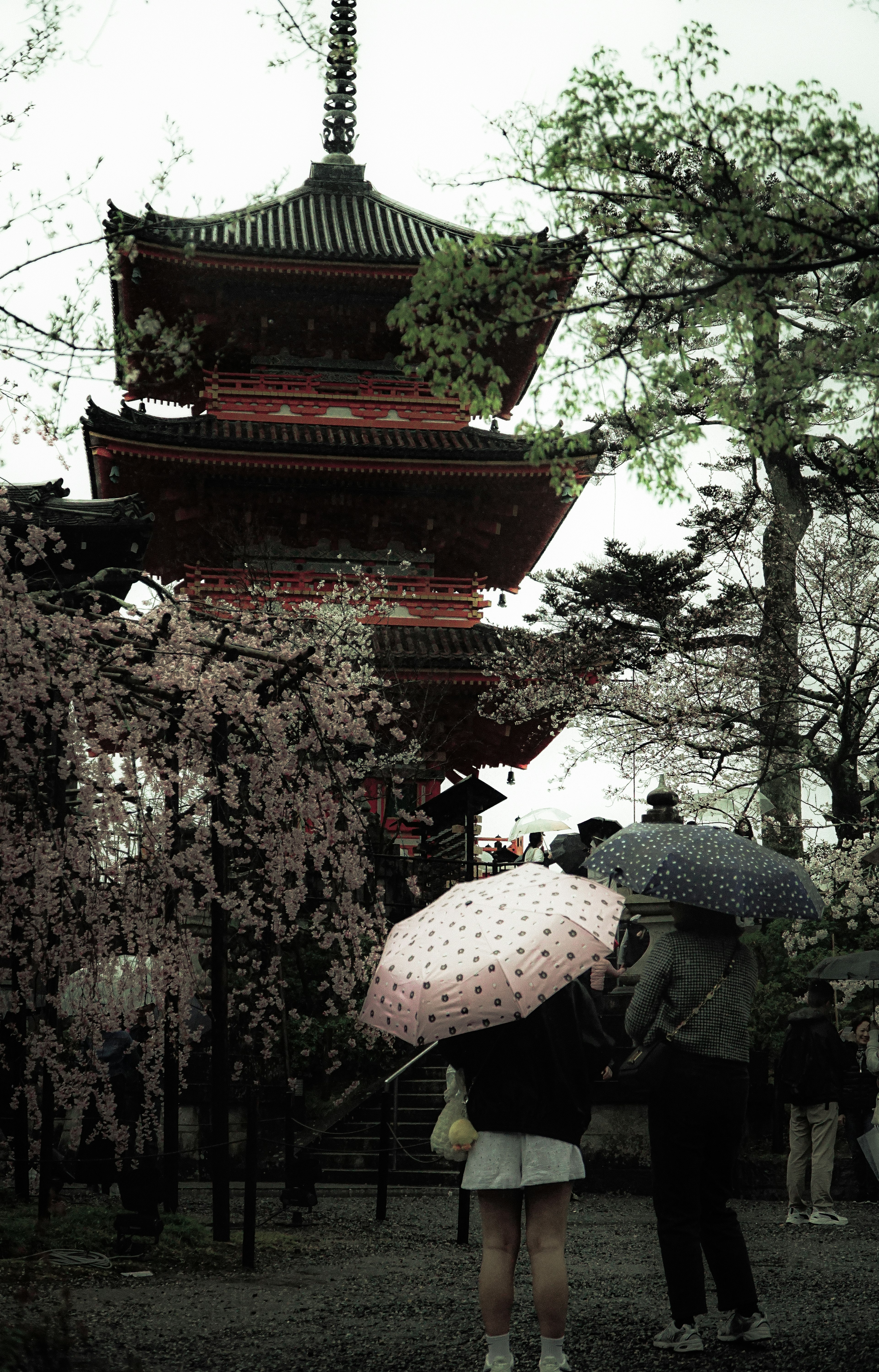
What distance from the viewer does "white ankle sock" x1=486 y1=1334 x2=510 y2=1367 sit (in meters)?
4.71

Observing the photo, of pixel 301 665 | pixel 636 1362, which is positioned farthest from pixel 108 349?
pixel 636 1362

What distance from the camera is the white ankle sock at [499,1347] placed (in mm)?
4715

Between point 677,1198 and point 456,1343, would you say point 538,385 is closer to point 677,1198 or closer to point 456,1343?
point 677,1198

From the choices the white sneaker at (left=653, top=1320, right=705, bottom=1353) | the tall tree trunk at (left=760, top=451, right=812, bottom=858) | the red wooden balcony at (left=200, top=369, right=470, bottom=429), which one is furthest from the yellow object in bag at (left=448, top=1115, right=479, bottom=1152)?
the red wooden balcony at (left=200, top=369, right=470, bottom=429)

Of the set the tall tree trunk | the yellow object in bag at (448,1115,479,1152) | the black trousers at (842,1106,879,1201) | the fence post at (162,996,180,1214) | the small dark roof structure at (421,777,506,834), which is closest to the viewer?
the yellow object in bag at (448,1115,479,1152)

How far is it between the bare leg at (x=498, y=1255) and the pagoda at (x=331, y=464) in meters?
16.6

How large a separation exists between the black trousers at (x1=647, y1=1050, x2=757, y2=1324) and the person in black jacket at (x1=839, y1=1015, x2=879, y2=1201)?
7.24 metres

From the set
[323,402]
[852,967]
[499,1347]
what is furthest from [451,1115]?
[323,402]

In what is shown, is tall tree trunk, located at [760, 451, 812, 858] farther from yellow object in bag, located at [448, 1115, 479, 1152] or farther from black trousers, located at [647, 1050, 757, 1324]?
yellow object in bag, located at [448, 1115, 479, 1152]

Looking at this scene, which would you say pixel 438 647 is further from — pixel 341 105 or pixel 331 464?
pixel 341 105

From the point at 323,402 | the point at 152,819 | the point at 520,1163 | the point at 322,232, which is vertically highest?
the point at 322,232

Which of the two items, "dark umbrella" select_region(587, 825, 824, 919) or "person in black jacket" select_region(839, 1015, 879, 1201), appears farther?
"person in black jacket" select_region(839, 1015, 879, 1201)

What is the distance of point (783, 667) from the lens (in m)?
18.9

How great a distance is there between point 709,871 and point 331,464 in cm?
1814
